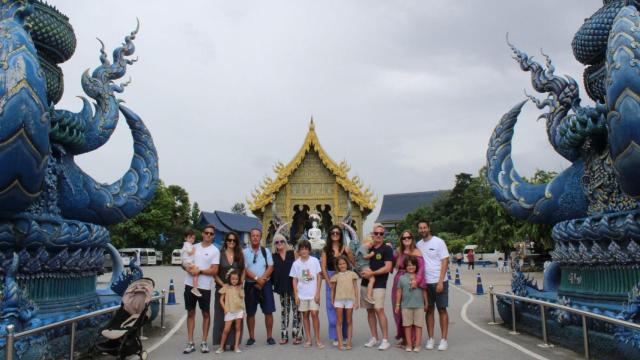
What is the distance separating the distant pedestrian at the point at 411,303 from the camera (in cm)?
725

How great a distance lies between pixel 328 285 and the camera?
7820 mm

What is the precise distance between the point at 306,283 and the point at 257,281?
2.33 feet

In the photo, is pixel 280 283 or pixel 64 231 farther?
pixel 280 283

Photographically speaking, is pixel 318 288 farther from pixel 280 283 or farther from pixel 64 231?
pixel 64 231

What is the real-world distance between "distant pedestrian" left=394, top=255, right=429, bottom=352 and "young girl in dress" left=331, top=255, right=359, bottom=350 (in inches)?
24.1

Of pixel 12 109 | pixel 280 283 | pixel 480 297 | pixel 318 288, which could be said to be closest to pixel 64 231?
pixel 12 109

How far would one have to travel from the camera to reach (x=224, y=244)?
300 inches

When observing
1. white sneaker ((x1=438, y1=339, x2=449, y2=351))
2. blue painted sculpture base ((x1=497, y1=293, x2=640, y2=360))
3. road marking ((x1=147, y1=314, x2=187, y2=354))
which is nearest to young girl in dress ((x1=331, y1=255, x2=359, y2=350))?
white sneaker ((x1=438, y1=339, x2=449, y2=351))

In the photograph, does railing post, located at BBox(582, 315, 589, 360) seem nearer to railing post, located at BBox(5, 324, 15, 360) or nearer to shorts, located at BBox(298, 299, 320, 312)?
shorts, located at BBox(298, 299, 320, 312)

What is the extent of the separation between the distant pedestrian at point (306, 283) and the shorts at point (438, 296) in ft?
5.08

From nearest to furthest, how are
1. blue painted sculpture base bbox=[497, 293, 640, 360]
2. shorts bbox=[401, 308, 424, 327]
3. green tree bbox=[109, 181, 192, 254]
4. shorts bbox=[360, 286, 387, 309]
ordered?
blue painted sculpture base bbox=[497, 293, 640, 360], shorts bbox=[401, 308, 424, 327], shorts bbox=[360, 286, 387, 309], green tree bbox=[109, 181, 192, 254]

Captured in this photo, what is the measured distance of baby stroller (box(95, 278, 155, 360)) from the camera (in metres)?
6.42

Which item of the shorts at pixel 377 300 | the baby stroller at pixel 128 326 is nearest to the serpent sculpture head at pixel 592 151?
the shorts at pixel 377 300

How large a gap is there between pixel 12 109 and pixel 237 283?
3410 millimetres
